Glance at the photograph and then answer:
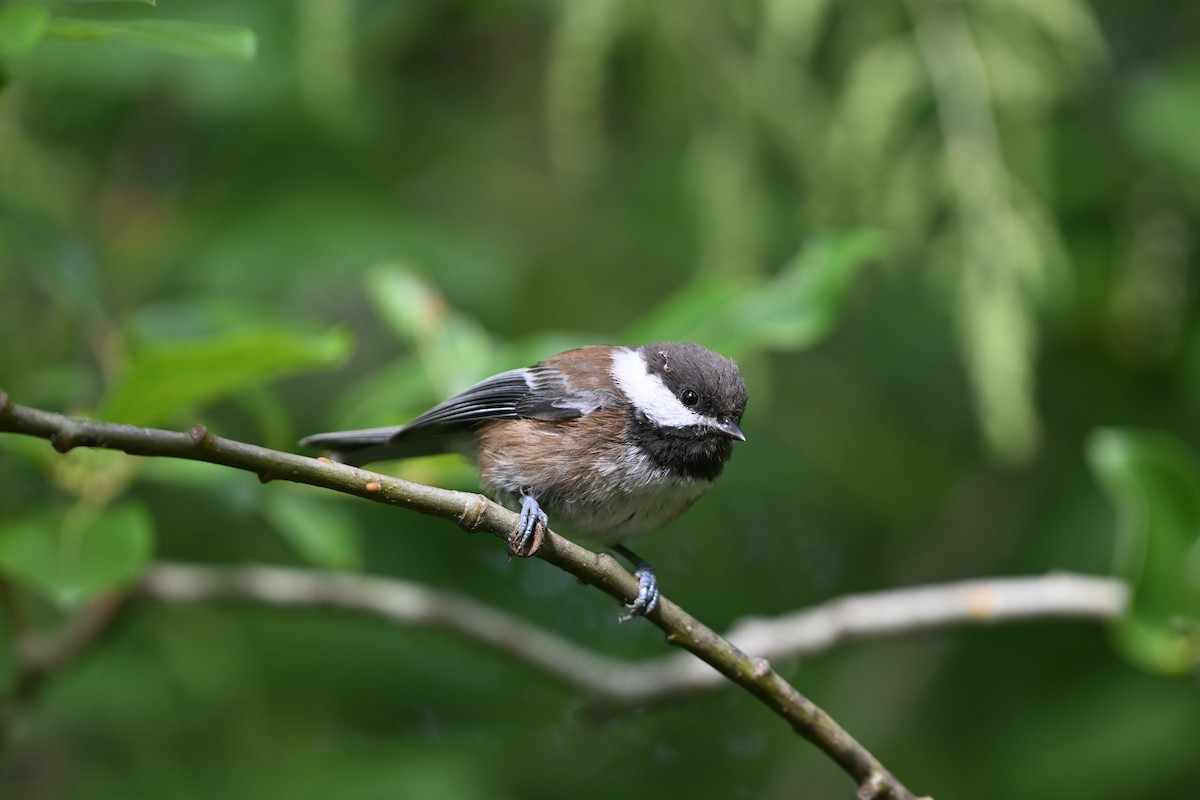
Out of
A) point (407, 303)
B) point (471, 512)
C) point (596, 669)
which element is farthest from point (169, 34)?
point (596, 669)

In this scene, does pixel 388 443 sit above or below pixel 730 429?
below

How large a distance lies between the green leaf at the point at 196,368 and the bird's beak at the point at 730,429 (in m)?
0.82

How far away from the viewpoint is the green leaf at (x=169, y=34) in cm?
179

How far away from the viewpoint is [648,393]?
8.57 ft

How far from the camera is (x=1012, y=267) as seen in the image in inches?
118

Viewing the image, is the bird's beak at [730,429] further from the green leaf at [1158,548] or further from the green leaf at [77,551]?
the green leaf at [77,551]

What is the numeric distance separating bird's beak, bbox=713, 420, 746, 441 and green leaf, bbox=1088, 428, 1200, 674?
2.73ft

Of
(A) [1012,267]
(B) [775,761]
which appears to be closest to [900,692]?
(B) [775,761]

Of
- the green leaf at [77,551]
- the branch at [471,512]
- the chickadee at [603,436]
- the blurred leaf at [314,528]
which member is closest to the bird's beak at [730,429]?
the chickadee at [603,436]

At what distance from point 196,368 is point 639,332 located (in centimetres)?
103

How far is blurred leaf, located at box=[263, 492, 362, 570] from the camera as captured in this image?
8.32ft

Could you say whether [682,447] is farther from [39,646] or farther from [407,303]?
[39,646]

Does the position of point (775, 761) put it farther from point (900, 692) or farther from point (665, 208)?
point (665, 208)

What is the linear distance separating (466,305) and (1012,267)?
6.06 feet
